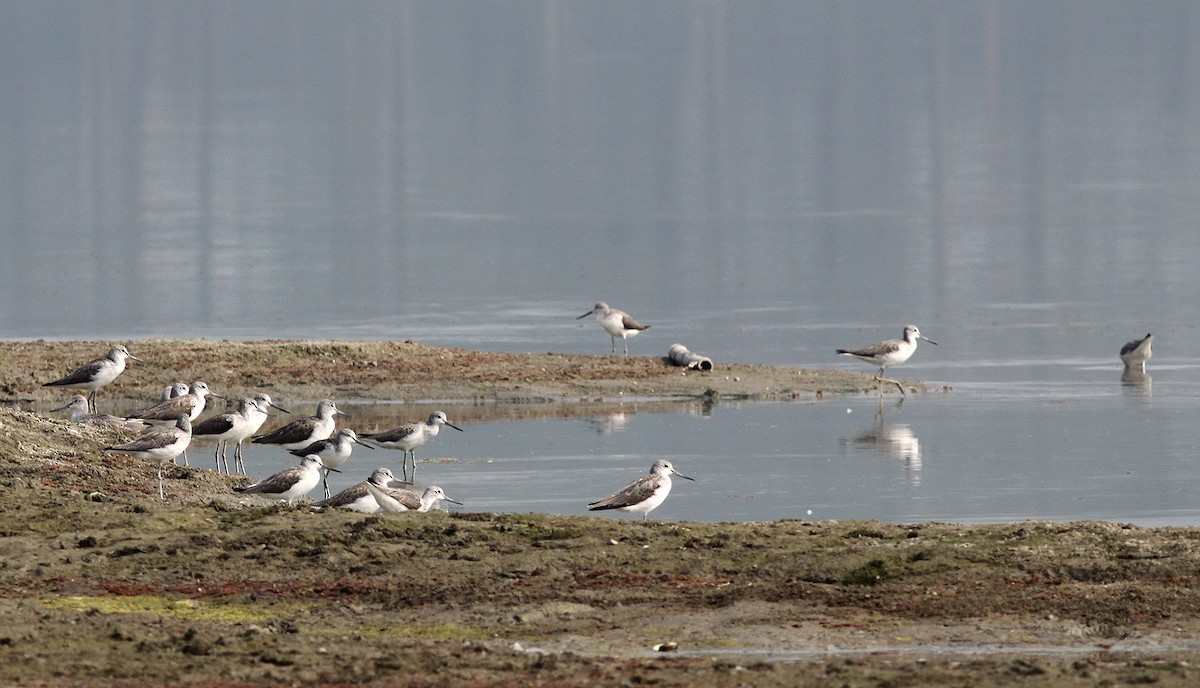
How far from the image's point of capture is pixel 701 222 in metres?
45.9

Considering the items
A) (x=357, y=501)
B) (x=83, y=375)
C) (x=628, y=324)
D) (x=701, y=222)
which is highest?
(x=701, y=222)

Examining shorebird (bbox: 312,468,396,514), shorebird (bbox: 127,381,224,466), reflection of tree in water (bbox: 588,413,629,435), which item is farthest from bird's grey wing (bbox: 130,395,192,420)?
shorebird (bbox: 312,468,396,514)

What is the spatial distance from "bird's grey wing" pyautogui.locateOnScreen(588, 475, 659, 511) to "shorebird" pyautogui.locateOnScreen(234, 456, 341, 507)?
2265 mm

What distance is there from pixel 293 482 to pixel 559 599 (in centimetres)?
470

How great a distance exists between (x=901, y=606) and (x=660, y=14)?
156790 millimetres

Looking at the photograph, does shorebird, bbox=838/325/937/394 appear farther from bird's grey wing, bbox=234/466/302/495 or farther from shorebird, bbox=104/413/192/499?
bird's grey wing, bbox=234/466/302/495

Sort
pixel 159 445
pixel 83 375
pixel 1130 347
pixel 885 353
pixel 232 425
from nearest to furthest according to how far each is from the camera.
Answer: pixel 159 445 → pixel 232 425 → pixel 83 375 → pixel 885 353 → pixel 1130 347

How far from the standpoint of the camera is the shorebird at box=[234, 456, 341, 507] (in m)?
16.1

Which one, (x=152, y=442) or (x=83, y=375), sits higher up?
(x=83, y=375)

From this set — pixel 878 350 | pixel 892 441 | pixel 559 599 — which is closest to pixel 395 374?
pixel 878 350

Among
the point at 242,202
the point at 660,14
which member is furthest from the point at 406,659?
the point at 660,14

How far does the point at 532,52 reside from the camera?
118 meters

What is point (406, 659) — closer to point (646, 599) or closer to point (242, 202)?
point (646, 599)

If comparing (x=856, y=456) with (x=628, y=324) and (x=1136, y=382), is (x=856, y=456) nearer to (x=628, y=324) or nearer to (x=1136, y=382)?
(x=1136, y=382)
